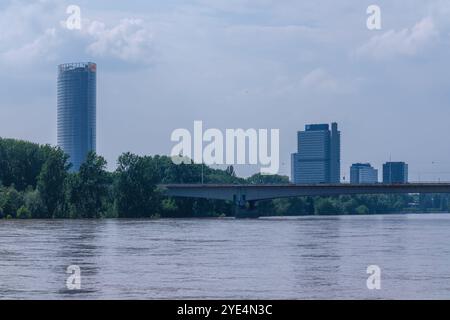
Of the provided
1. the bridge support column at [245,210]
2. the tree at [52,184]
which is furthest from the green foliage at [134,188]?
the bridge support column at [245,210]

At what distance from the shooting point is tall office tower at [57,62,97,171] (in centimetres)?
6438

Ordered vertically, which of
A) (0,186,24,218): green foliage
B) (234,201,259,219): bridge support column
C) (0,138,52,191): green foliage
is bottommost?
(234,201,259,219): bridge support column

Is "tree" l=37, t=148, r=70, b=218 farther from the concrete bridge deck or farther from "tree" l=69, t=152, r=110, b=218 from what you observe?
the concrete bridge deck

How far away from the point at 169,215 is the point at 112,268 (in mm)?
77027

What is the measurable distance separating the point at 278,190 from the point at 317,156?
12.2 m

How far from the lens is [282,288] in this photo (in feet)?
76.5

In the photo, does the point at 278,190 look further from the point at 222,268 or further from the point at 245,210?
the point at 222,268

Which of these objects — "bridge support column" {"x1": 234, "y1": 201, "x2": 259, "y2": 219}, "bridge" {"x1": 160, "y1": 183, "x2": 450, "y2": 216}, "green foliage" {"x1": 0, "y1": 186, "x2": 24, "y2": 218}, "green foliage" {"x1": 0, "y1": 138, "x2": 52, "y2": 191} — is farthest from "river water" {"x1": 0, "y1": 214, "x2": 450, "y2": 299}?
"green foliage" {"x1": 0, "y1": 138, "x2": 52, "y2": 191}

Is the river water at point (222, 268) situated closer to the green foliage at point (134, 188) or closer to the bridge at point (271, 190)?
the bridge at point (271, 190)

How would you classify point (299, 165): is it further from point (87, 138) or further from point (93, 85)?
point (93, 85)

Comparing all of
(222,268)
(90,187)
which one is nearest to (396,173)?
(90,187)

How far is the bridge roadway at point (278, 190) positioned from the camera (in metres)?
95.4

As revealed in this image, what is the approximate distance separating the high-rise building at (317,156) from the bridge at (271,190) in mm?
1263

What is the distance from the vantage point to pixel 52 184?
93500 mm
